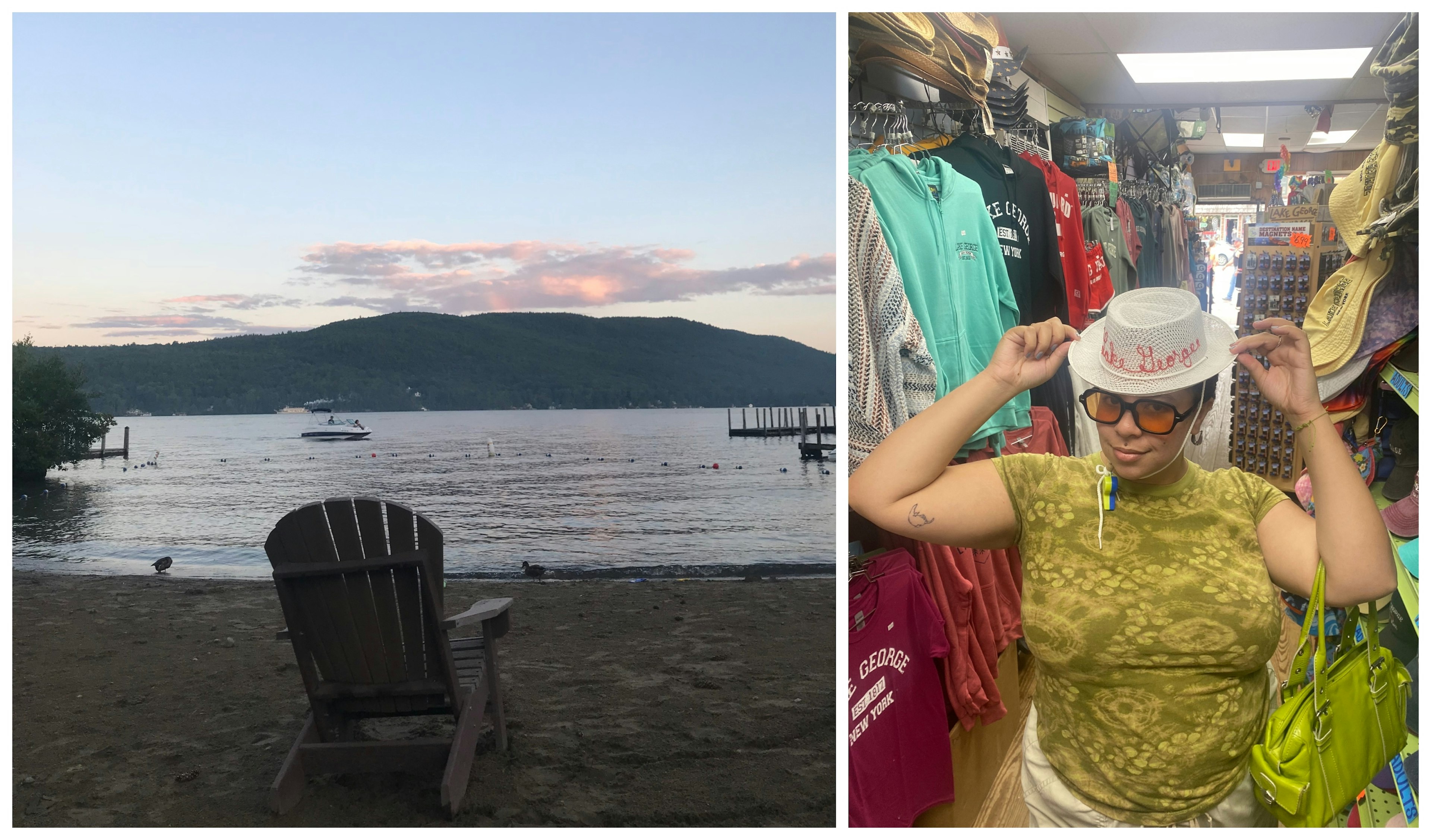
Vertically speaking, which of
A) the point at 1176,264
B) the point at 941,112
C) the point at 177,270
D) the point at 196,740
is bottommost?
the point at 196,740

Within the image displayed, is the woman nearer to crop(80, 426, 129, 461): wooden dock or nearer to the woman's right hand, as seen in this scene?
the woman's right hand

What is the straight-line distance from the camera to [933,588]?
2012 millimetres

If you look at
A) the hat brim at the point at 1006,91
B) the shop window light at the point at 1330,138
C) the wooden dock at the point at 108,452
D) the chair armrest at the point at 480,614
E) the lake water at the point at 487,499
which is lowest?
the lake water at the point at 487,499

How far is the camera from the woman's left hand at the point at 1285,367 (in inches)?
54.9

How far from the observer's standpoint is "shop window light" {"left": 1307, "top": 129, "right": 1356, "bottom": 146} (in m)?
1.88

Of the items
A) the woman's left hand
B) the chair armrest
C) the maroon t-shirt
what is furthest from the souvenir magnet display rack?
the chair armrest

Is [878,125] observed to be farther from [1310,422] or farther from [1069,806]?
[1069,806]

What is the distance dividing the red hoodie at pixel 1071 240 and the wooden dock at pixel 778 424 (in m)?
35.2

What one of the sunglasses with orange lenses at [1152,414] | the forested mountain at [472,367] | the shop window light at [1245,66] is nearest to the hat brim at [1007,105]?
the shop window light at [1245,66]

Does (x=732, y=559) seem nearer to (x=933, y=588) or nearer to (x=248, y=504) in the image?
(x=933, y=588)

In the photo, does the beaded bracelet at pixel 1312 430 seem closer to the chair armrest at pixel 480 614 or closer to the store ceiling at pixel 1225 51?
the store ceiling at pixel 1225 51

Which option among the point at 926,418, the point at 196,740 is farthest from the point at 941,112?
the point at 196,740

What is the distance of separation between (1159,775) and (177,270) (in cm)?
4054

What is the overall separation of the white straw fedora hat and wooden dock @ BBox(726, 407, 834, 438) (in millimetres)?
36070
